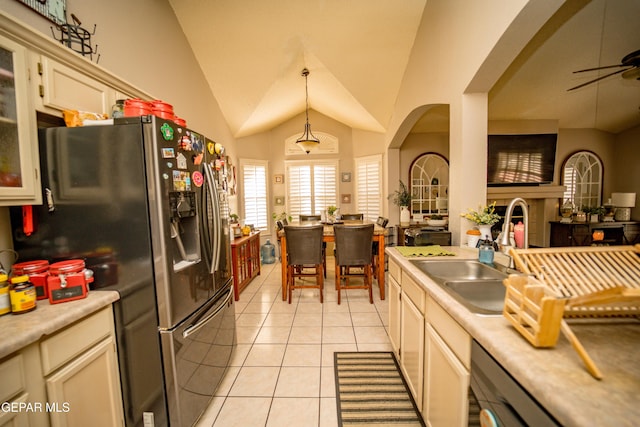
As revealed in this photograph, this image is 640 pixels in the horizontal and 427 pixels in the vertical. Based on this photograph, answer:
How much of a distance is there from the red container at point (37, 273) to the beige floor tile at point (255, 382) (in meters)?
1.28

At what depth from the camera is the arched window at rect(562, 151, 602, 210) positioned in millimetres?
4949

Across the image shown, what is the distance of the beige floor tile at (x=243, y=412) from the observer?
5.15ft

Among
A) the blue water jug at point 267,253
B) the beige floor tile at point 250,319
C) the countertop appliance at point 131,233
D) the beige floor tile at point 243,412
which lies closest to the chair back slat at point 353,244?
the beige floor tile at point 250,319

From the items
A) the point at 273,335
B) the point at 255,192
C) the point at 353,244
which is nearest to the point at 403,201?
the point at 353,244

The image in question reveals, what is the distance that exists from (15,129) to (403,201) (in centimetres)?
448

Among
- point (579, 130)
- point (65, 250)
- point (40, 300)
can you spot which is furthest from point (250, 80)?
point (579, 130)

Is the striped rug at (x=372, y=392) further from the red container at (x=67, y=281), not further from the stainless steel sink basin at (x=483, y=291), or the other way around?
the red container at (x=67, y=281)

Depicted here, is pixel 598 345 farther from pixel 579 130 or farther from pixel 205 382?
pixel 579 130

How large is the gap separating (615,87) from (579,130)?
4.30 feet

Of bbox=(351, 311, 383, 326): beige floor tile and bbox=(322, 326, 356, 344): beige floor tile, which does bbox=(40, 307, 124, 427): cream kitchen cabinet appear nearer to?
bbox=(322, 326, 356, 344): beige floor tile

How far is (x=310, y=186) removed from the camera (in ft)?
18.4

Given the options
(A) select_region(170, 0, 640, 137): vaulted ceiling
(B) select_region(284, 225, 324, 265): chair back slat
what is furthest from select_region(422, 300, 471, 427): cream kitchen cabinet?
(A) select_region(170, 0, 640, 137): vaulted ceiling

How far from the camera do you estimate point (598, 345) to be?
749mm

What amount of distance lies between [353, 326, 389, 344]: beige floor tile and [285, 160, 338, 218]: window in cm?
325
